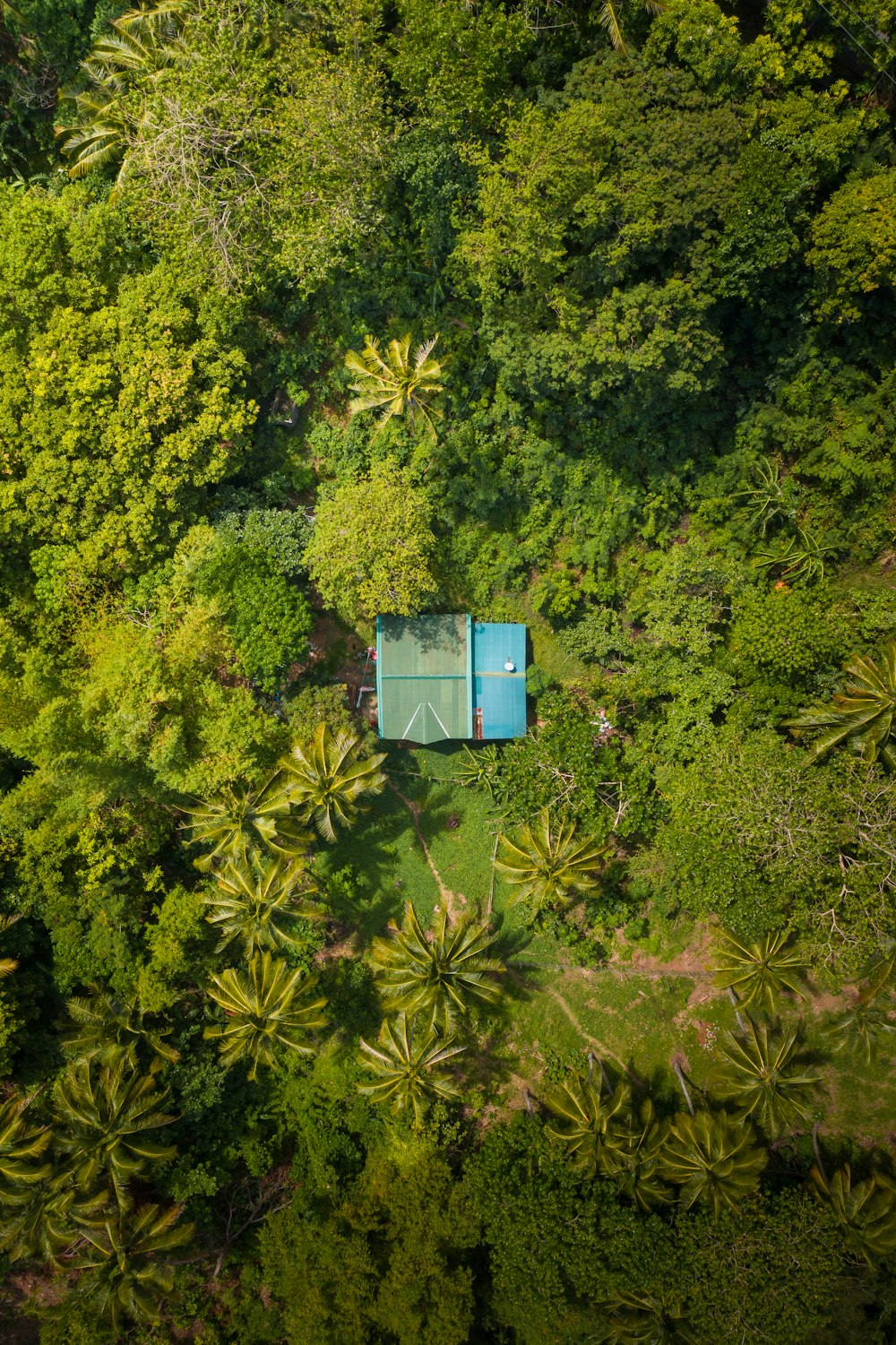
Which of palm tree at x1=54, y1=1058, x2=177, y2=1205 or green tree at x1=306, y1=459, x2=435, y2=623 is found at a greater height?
green tree at x1=306, y1=459, x2=435, y2=623

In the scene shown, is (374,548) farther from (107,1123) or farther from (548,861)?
(107,1123)

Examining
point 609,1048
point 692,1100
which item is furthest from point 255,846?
point 692,1100

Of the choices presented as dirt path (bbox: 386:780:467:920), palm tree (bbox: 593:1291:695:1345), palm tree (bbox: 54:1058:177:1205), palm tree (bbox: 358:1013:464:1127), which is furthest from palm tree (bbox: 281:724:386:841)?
palm tree (bbox: 593:1291:695:1345)

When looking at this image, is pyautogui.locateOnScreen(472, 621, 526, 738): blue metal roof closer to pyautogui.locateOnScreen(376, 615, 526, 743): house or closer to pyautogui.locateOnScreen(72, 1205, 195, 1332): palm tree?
pyautogui.locateOnScreen(376, 615, 526, 743): house

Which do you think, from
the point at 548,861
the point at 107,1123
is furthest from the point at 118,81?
the point at 107,1123

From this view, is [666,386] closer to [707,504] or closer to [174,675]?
[707,504]
